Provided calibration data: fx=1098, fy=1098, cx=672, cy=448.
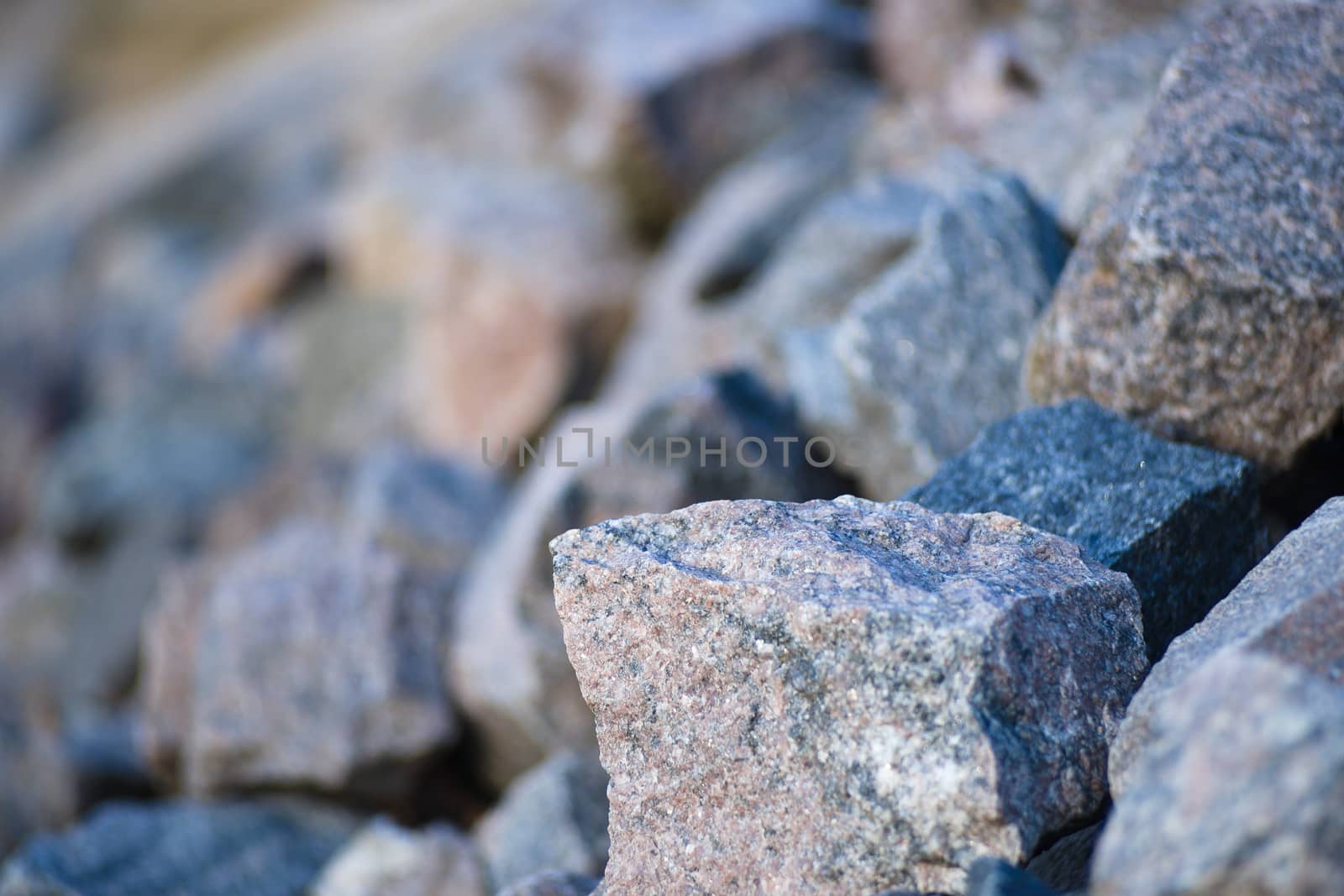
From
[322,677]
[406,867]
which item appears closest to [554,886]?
[406,867]

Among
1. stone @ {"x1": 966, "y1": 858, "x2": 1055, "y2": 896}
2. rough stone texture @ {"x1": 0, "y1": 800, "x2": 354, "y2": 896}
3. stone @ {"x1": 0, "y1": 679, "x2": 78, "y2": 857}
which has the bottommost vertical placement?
stone @ {"x1": 0, "y1": 679, "x2": 78, "y2": 857}

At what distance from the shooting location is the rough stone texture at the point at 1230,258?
6.15ft

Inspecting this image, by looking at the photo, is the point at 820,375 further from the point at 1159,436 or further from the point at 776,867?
the point at 776,867

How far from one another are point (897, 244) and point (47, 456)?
7188mm

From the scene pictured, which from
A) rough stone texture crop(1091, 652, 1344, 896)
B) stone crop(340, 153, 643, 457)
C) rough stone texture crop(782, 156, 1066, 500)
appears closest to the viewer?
rough stone texture crop(1091, 652, 1344, 896)

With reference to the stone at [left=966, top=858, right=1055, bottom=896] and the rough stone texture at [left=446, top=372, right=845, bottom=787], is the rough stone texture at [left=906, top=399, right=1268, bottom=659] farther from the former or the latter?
the rough stone texture at [left=446, top=372, right=845, bottom=787]

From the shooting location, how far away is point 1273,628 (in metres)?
1.35

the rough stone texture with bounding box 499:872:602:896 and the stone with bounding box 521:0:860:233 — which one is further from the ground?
the stone with bounding box 521:0:860:233

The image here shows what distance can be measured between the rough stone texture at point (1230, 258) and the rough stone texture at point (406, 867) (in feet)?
5.62

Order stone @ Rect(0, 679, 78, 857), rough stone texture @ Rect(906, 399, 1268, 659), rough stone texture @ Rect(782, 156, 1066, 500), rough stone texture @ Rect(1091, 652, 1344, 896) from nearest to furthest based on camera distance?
rough stone texture @ Rect(1091, 652, 1344, 896), rough stone texture @ Rect(906, 399, 1268, 659), rough stone texture @ Rect(782, 156, 1066, 500), stone @ Rect(0, 679, 78, 857)

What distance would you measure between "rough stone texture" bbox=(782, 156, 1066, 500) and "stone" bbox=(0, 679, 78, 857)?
2.91 m

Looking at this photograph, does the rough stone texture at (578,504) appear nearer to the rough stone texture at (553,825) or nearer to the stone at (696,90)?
the rough stone texture at (553,825)

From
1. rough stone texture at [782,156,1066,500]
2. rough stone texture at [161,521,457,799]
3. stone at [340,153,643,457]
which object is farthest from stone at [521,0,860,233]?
rough stone texture at [782,156,1066,500]

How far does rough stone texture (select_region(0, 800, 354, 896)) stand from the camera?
269cm
